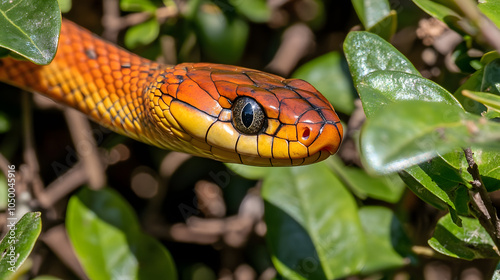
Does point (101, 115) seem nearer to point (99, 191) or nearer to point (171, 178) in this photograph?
point (99, 191)

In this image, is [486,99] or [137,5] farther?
[137,5]

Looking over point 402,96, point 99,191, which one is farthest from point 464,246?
point 99,191

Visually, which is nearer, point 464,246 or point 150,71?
point 464,246

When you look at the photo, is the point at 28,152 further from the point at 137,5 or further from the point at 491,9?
the point at 491,9

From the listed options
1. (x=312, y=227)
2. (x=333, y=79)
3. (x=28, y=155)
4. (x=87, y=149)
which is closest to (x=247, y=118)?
(x=312, y=227)

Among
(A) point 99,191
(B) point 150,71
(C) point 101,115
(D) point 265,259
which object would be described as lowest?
(D) point 265,259

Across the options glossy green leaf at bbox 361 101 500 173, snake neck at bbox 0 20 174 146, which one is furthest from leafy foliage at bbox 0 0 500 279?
snake neck at bbox 0 20 174 146

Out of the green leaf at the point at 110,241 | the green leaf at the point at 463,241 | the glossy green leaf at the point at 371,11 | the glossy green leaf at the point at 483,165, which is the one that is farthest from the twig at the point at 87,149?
the glossy green leaf at the point at 483,165

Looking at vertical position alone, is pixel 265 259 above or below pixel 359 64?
below

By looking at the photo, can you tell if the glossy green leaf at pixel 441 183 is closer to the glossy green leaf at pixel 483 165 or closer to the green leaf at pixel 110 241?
the glossy green leaf at pixel 483 165
